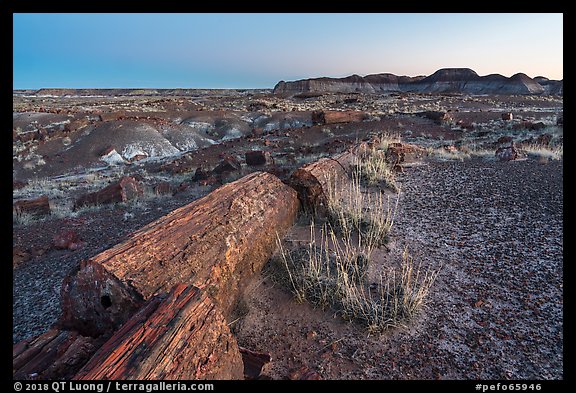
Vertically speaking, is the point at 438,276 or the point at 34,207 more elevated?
the point at 34,207

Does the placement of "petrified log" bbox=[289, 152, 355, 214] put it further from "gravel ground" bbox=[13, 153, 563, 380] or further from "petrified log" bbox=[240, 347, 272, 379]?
"petrified log" bbox=[240, 347, 272, 379]

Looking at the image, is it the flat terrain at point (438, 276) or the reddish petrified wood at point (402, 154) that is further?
the reddish petrified wood at point (402, 154)

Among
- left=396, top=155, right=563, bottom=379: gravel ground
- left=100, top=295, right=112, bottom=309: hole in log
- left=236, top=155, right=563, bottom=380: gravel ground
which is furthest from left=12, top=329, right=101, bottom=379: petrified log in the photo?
left=396, top=155, right=563, bottom=379: gravel ground

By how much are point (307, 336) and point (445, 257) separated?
2.14m

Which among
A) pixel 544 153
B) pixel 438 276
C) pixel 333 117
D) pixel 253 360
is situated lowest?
pixel 253 360

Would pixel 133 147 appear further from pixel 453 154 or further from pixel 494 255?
pixel 494 255

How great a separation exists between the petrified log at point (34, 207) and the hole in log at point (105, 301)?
22.3 ft

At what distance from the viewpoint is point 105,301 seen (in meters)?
2.53

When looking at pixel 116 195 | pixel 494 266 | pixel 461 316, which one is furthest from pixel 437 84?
pixel 461 316

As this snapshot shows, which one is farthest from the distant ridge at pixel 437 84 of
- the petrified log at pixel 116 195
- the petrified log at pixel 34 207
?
the petrified log at pixel 34 207

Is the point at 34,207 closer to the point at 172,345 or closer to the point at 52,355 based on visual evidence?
the point at 52,355

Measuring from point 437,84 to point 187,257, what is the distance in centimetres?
9031

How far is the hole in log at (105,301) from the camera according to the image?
2.52 meters

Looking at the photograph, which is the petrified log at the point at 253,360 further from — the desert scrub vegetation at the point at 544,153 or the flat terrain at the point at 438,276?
the desert scrub vegetation at the point at 544,153
